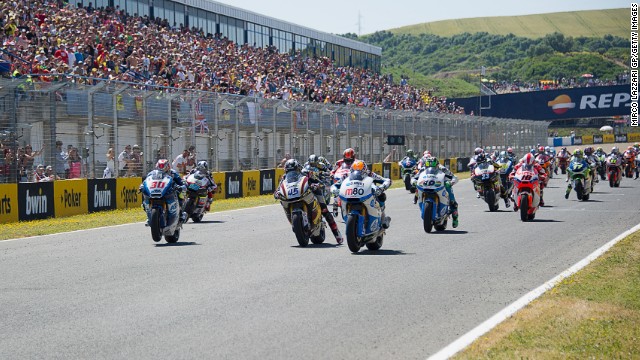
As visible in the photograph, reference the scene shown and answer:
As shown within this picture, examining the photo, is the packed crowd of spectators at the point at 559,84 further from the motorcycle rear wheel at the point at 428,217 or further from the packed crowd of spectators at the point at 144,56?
the motorcycle rear wheel at the point at 428,217

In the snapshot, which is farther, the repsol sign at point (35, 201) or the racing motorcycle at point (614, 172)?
the racing motorcycle at point (614, 172)

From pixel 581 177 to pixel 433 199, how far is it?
1064 centimetres

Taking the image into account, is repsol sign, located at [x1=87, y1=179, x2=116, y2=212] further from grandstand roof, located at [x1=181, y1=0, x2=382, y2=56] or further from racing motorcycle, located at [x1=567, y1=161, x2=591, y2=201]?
grandstand roof, located at [x1=181, y1=0, x2=382, y2=56]

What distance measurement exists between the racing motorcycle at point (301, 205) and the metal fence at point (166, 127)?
321 inches

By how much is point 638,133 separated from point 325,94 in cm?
5182

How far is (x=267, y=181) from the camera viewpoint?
1250 inches

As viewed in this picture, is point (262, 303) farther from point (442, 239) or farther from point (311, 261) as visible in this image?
point (442, 239)

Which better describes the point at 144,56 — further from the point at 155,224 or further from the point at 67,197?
the point at 155,224

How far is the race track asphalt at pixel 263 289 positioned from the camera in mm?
6777

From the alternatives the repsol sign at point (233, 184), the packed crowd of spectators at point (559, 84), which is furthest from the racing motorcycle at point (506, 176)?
the packed crowd of spectators at point (559, 84)

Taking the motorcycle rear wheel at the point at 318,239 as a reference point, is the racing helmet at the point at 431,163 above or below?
above

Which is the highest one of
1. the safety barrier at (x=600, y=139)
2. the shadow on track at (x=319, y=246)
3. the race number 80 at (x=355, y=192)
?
the safety barrier at (x=600, y=139)

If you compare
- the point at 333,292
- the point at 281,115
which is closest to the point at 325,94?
the point at 281,115

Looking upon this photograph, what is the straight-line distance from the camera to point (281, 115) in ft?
104
